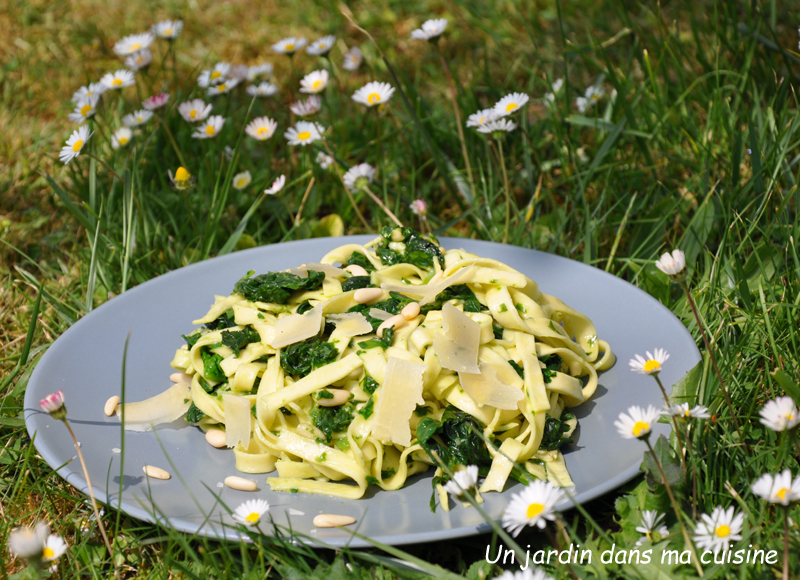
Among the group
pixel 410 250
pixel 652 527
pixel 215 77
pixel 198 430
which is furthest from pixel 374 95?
pixel 652 527

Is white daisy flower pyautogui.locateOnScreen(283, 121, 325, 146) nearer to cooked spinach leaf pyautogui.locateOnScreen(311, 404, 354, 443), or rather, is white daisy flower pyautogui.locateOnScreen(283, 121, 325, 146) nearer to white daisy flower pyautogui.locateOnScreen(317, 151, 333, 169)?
white daisy flower pyautogui.locateOnScreen(317, 151, 333, 169)

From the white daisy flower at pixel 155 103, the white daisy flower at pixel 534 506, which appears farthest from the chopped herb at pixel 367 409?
the white daisy flower at pixel 155 103

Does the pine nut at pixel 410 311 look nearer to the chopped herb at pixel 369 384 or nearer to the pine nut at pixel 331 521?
the chopped herb at pixel 369 384

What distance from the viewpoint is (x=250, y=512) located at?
7.72ft

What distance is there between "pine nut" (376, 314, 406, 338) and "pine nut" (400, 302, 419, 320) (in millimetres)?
16

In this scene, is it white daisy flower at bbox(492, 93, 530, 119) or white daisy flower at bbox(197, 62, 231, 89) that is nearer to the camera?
white daisy flower at bbox(492, 93, 530, 119)

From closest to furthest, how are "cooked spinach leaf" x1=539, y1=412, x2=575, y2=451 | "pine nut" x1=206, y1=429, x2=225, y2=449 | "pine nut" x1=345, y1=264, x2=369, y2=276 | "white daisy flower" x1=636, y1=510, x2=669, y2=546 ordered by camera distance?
"white daisy flower" x1=636, y1=510, x2=669, y2=546 → "cooked spinach leaf" x1=539, y1=412, x2=575, y2=451 → "pine nut" x1=206, y1=429, x2=225, y2=449 → "pine nut" x1=345, y1=264, x2=369, y2=276

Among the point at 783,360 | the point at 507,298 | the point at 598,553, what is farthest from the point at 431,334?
the point at 783,360

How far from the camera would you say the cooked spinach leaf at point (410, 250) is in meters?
3.50

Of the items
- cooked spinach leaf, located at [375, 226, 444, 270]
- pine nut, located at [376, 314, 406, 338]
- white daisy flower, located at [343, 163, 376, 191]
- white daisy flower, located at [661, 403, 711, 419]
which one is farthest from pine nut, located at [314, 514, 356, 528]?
white daisy flower, located at [343, 163, 376, 191]

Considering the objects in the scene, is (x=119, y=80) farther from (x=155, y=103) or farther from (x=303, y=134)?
(x=303, y=134)

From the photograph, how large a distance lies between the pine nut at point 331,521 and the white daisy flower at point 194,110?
3.02 meters

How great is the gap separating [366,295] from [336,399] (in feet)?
1.82

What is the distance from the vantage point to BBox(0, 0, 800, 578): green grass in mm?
2564
